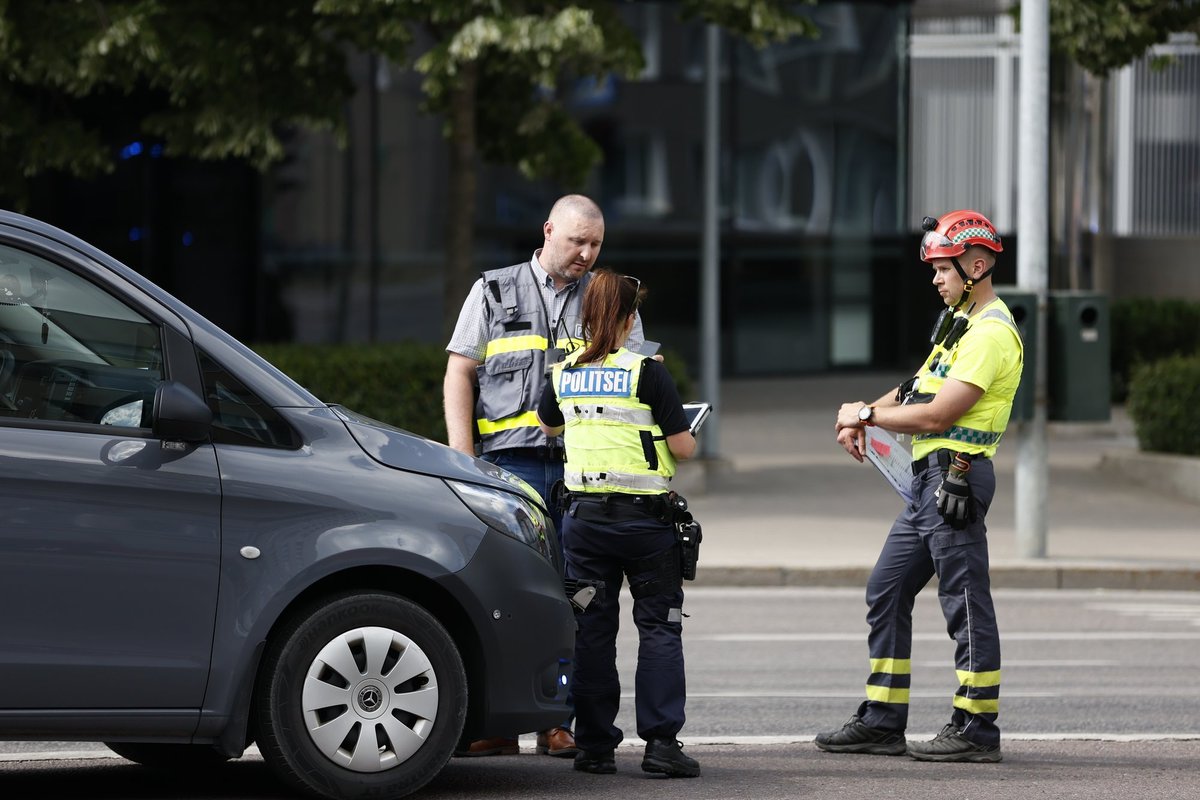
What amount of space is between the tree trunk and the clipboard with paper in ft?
28.7

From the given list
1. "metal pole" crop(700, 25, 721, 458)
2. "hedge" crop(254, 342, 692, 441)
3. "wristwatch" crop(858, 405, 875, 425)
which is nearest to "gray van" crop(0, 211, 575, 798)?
"wristwatch" crop(858, 405, 875, 425)

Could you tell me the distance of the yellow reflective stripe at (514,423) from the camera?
21.7 ft

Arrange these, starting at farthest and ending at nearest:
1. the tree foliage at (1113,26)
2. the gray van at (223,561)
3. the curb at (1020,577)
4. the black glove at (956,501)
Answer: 1. the tree foliage at (1113,26)
2. the curb at (1020,577)
3. the black glove at (956,501)
4. the gray van at (223,561)

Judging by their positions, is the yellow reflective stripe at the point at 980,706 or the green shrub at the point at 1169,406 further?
the green shrub at the point at 1169,406

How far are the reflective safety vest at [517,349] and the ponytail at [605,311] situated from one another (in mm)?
462

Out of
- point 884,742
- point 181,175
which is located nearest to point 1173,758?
point 884,742

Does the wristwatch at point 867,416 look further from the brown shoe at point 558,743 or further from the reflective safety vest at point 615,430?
the brown shoe at point 558,743

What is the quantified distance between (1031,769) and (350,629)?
2.50 metres

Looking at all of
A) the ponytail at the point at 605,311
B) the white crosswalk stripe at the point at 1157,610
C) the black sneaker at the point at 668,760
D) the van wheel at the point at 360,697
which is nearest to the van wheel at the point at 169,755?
the van wheel at the point at 360,697

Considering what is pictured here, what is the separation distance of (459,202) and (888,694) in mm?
9563

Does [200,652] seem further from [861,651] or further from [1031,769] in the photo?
[861,651]

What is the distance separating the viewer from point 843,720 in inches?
296

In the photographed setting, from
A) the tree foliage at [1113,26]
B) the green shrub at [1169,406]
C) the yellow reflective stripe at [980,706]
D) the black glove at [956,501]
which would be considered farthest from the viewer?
the green shrub at [1169,406]

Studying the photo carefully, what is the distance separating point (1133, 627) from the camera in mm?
10281
